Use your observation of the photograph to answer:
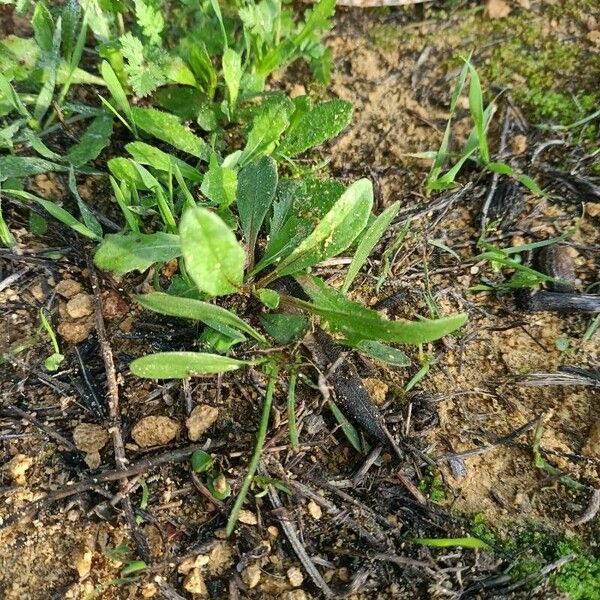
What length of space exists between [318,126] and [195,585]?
1314 millimetres

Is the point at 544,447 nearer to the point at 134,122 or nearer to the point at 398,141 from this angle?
the point at 398,141

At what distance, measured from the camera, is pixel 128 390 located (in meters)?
1.56

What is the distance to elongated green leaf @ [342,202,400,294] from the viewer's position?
1603 mm

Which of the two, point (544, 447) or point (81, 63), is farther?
point (81, 63)

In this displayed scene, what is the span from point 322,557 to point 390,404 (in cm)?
42

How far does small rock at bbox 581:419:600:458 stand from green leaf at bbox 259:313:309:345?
0.80 meters

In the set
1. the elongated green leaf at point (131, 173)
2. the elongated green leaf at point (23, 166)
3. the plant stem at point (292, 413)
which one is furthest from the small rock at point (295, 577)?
the elongated green leaf at point (23, 166)

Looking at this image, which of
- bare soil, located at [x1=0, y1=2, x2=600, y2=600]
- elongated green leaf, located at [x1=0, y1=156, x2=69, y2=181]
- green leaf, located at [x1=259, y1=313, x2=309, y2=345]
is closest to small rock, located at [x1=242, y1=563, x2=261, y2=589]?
bare soil, located at [x1=0, y1=2, x2=600, y2=600]

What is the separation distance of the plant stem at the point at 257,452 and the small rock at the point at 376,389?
0.86ft

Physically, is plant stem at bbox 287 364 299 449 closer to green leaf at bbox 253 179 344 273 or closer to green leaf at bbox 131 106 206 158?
green leaf at bbox 253 179 344 273

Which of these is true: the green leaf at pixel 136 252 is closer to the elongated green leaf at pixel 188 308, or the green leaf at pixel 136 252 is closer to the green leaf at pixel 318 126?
the elongated green leaf at pixel 188 308

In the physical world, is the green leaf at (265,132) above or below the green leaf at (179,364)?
above

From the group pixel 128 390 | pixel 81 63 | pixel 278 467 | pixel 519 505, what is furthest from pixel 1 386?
pixel 519 505

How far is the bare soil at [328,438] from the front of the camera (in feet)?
4.54
